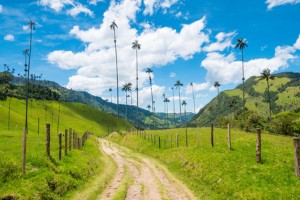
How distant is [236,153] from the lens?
83.5ft

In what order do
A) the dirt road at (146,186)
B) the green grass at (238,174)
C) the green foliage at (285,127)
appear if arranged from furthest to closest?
the green foliage at (285,127) < the dirt road at (146,186) < the green grass at (238,174)

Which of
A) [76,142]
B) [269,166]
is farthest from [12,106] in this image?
[269,166]

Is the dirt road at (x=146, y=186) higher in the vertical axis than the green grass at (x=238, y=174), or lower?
lower

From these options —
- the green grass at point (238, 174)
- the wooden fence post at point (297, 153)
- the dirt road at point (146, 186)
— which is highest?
the wooden fence post at point (297, 153)

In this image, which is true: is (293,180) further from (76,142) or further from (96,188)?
(76,142)

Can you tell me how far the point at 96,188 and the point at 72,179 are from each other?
7.20ft

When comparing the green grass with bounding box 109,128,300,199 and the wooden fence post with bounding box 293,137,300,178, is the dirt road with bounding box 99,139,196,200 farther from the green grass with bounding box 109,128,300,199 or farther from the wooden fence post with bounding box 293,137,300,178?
the wooden fence post with bounding box 293,137,300,178

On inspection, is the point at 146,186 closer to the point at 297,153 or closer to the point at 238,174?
the point at 238,174

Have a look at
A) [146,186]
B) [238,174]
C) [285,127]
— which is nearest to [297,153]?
[238,174]

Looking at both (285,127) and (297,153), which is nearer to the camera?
(297,153)

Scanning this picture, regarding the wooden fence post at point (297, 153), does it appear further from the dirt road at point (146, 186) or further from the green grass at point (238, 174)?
the dirt road at point (146, 186)

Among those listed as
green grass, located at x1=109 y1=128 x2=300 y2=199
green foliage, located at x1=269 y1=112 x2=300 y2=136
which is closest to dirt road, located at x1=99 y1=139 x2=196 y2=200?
green grass, located at x1=109 y1=128 x2=300 y2=199

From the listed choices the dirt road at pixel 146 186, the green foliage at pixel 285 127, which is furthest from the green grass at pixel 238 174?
the green foliage at pixel 285 127

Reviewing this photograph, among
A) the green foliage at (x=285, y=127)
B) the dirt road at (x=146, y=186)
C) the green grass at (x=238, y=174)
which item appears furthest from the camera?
the green foliage at (x=285, y=127)
